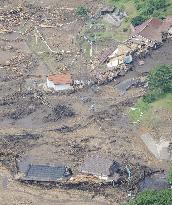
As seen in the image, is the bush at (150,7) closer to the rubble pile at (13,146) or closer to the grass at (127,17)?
the grass at (127,17)

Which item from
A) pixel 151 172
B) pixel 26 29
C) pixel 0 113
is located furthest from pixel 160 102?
pixel 26 29

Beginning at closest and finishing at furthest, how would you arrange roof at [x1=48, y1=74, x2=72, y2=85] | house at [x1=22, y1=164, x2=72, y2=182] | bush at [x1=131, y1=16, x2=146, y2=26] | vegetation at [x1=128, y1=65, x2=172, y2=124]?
house at [x1=22, y1=164, x2=72, y2=182] → vegetation at [x1=128, y1=65, x2=172, y2=124] → roof at [x1=48, y1=74, x2=72, y2=85] → bush at [x1=131, y1=16, x2=146, y2=26]

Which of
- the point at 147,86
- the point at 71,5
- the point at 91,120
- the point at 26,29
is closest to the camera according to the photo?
the point at 91,120

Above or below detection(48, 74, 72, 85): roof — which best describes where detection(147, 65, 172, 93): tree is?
above

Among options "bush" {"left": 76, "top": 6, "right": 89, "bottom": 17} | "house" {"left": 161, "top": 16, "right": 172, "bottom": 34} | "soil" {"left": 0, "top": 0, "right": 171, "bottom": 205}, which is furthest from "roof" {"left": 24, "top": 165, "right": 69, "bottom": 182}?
"bush" {"left": 76, "top": 6, "right": 89, "bottom": 17}

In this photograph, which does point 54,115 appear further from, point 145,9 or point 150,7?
point 150,7

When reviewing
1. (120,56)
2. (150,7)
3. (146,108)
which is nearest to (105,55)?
(120,56)

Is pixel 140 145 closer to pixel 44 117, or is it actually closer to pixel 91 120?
pixel 91 120

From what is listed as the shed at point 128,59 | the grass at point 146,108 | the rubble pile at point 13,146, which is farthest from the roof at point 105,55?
the rubble pile at point 13,146

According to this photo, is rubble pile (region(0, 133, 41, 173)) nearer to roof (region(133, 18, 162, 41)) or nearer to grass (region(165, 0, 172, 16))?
roof (region(133, 18, 162, 41))
